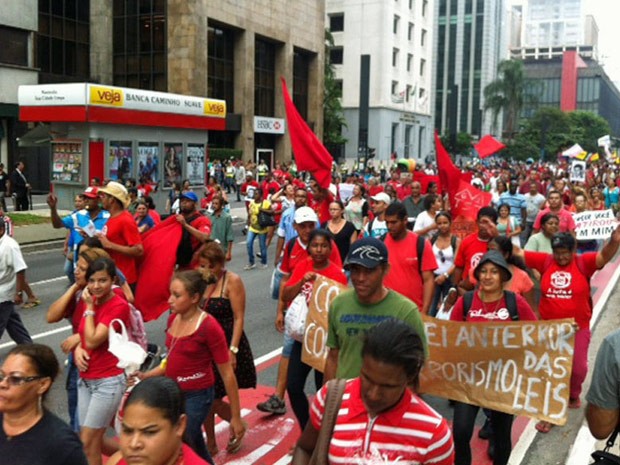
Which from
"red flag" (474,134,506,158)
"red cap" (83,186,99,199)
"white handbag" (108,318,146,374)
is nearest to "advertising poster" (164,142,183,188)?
"red flag" (474,134,506,158)

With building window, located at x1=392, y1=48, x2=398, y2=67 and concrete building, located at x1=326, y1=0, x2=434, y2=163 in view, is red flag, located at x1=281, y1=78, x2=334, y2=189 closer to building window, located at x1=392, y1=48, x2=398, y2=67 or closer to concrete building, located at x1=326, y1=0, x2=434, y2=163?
concrete building, located at x1=326, y1=0, x2=434, y2=163

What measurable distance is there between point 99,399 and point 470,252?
12.9ft

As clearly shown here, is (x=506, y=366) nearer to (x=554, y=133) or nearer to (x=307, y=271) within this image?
(x=307, y=271)

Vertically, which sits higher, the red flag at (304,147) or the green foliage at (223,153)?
the green foliage at (223,153)

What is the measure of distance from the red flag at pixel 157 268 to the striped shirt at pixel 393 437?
186 inches

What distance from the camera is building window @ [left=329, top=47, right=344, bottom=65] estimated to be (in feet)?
240

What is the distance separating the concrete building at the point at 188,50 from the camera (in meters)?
36.2

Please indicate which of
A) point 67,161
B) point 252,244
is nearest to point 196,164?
point 67,161

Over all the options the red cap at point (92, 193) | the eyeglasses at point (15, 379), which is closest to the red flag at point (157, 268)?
the red cap at point (92, 193)

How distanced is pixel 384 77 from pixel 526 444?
215 ft

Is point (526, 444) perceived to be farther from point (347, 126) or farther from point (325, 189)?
point (347, 126)

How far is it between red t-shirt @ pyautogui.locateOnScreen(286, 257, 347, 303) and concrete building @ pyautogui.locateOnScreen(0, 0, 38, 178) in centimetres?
2789

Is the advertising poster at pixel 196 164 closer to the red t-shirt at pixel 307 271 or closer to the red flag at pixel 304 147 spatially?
the red flag at pixel 304 147

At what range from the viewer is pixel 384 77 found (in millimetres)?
69312
